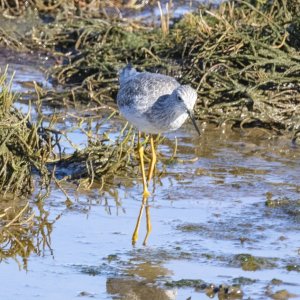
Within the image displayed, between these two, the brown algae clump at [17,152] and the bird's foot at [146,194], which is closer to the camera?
the brown algae clump at [17,152]

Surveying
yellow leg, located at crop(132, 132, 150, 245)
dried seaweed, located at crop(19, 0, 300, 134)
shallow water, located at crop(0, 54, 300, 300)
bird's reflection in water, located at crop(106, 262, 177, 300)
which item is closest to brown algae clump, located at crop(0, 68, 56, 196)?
shallow water, located at crop(0, 54, 300, 300)

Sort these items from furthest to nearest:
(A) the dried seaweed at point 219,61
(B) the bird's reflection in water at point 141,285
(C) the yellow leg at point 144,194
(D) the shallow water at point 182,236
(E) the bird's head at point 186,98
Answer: (A) the dried seaweed at point 219,61 < (E) the bird's head at point 186,98 < (C) the yellow leg at point 144,194 < (D) the shallow water at point 182,236 < (B) the bird's reflection in water at point 141,285

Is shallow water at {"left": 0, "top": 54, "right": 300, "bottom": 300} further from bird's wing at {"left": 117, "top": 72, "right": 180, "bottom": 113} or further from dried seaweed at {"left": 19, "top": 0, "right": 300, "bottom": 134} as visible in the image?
dried seaweed at {"left": 19, "top": 0, "right": 300, "bottom": 134}

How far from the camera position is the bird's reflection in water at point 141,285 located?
541 cm

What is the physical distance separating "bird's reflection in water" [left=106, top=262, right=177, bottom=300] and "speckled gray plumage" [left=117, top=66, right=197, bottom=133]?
1881 mm

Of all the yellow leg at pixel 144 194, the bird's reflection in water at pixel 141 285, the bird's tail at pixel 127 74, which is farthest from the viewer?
the bird's tail at pixel 127 74

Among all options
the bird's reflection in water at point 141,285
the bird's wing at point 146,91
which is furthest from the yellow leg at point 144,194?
the bird's reflection in water at point 141,285

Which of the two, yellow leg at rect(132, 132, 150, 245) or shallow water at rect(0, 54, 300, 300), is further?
yellow leg at rect(132, 132, 150, 245)

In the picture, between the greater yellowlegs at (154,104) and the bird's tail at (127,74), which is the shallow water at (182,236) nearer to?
the greater yellowlegs at (154,104)

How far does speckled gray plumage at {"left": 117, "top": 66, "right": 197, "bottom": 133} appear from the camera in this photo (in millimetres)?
7391

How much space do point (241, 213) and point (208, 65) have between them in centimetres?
316

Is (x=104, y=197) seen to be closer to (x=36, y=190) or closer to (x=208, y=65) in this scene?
(x=36, y=190)

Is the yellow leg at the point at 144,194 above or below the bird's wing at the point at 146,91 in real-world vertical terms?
below

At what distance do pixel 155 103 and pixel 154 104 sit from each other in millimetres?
11
